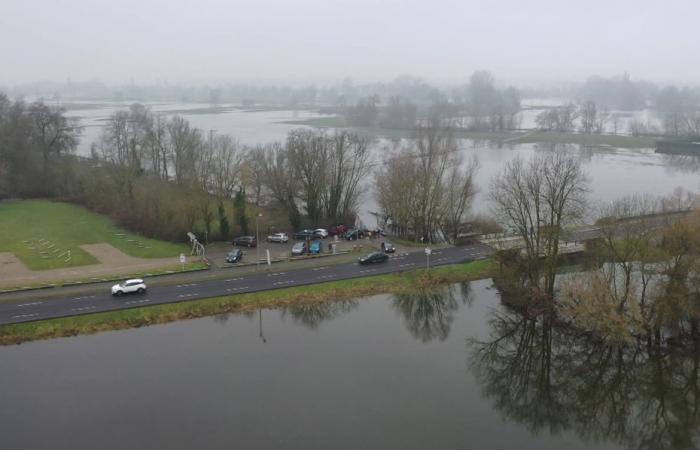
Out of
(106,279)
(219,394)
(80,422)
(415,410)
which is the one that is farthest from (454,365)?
(106,279)

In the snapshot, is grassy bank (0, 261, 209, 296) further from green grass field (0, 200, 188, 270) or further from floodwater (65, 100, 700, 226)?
floodwater (65, 100, 700, 226)

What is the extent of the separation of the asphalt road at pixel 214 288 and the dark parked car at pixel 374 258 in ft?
1.12

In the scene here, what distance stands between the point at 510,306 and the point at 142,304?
1897cm

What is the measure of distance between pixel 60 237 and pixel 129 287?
535 inches

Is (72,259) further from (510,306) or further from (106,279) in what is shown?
(510,306)

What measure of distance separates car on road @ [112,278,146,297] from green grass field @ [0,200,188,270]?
20.0 feet

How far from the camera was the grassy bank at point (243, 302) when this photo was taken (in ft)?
86.9

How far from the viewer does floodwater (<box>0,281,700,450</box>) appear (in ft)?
65.4

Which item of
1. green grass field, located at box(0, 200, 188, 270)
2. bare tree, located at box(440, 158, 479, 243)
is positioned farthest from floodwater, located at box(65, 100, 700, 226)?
green grass field, located at box(0, 200, 188, 270)

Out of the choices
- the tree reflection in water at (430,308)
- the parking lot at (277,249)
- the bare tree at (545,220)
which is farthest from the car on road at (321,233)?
the bare tree at (545,220)

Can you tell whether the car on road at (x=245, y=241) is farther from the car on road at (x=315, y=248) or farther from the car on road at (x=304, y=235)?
the car on road at (x=315, y=248)

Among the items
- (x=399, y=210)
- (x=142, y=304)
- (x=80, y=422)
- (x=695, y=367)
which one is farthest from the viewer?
(x=399, y=210)

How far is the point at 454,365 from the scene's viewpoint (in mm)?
25062

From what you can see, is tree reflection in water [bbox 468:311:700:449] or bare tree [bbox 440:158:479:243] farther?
bare tree [bbox 440:158:479:243]
